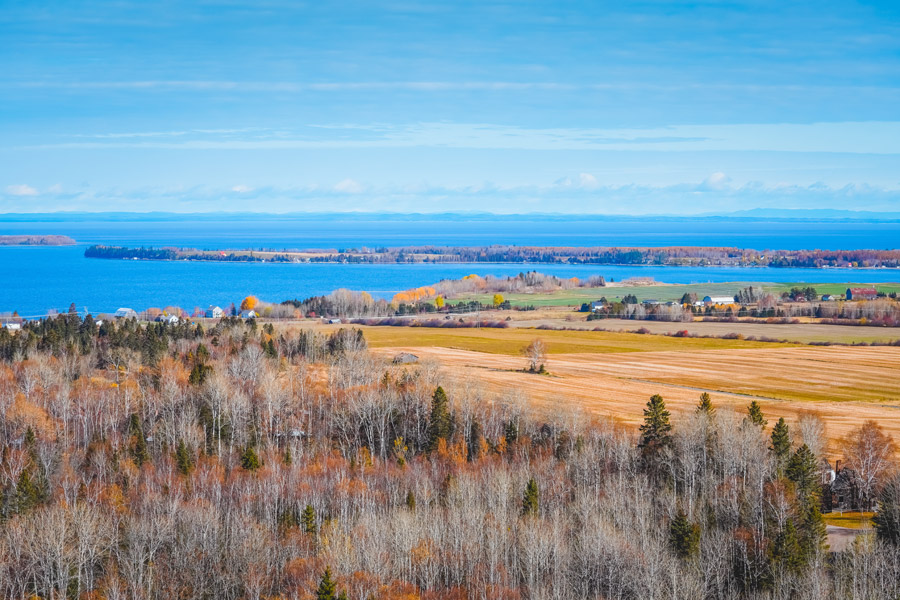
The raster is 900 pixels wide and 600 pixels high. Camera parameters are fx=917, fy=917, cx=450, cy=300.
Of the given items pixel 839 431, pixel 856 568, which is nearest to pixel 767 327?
pixel 839 431

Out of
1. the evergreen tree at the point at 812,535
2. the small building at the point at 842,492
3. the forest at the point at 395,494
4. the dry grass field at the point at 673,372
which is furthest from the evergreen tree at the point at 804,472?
the dry grass field at the point at 673,372

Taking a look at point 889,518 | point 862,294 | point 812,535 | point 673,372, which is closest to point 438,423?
point 812,535

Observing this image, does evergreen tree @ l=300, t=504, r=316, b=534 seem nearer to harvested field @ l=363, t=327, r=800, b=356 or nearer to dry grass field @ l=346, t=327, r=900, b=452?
dry grass field @ l=346, t=327, r=900, b=452

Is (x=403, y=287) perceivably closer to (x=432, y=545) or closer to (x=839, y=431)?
(x=839, y=431)

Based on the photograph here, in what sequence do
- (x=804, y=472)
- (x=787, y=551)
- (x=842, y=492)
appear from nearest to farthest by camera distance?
(x=787, y=551), (x=804, y=472), (x=842, y=492)

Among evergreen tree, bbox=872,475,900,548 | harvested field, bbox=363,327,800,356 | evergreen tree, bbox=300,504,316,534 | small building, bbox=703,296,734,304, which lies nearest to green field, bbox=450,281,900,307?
small building, bbox=703,296,734,304

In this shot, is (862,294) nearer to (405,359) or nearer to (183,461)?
(405,359)
